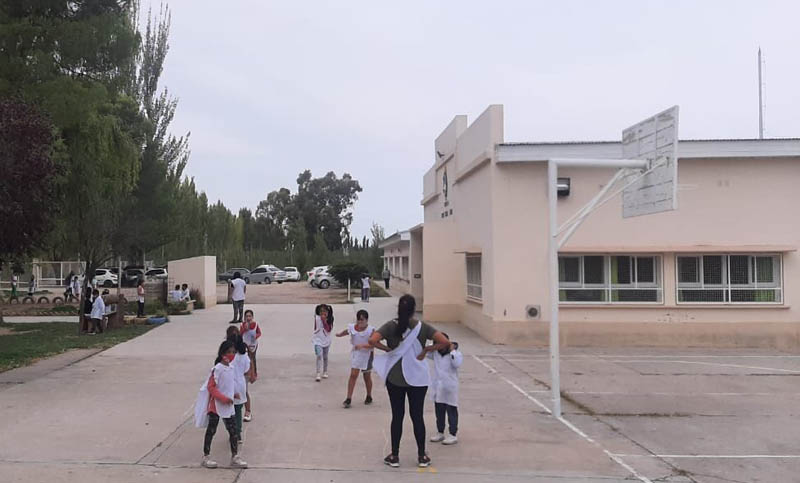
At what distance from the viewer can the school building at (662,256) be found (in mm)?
16641

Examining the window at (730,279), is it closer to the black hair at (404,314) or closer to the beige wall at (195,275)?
the black hair at (404,314)

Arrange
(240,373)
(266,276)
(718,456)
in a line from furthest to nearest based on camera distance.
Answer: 1. (266,276)
2. (718,456)
3. (240,373)

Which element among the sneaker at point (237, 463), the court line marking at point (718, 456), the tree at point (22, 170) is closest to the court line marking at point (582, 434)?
the court line marking at point (718, 456)

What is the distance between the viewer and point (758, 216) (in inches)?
660

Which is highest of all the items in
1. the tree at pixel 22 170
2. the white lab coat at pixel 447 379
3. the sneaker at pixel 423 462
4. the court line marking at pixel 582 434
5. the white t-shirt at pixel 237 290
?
the tree at pixel 22 170

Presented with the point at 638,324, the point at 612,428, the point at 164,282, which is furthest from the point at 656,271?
the point at 164,282

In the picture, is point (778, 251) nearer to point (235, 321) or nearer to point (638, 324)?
point (638, 324)

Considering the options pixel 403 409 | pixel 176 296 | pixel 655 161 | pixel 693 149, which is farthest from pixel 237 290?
pixel 403 409

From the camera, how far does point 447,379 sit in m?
7.71

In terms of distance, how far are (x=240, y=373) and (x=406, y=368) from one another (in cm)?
184

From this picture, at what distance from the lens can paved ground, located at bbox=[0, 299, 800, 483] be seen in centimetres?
666

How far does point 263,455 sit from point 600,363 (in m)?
9.03

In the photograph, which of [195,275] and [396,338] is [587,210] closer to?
[396,338]

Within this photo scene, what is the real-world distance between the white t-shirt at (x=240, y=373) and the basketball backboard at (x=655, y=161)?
582cm
